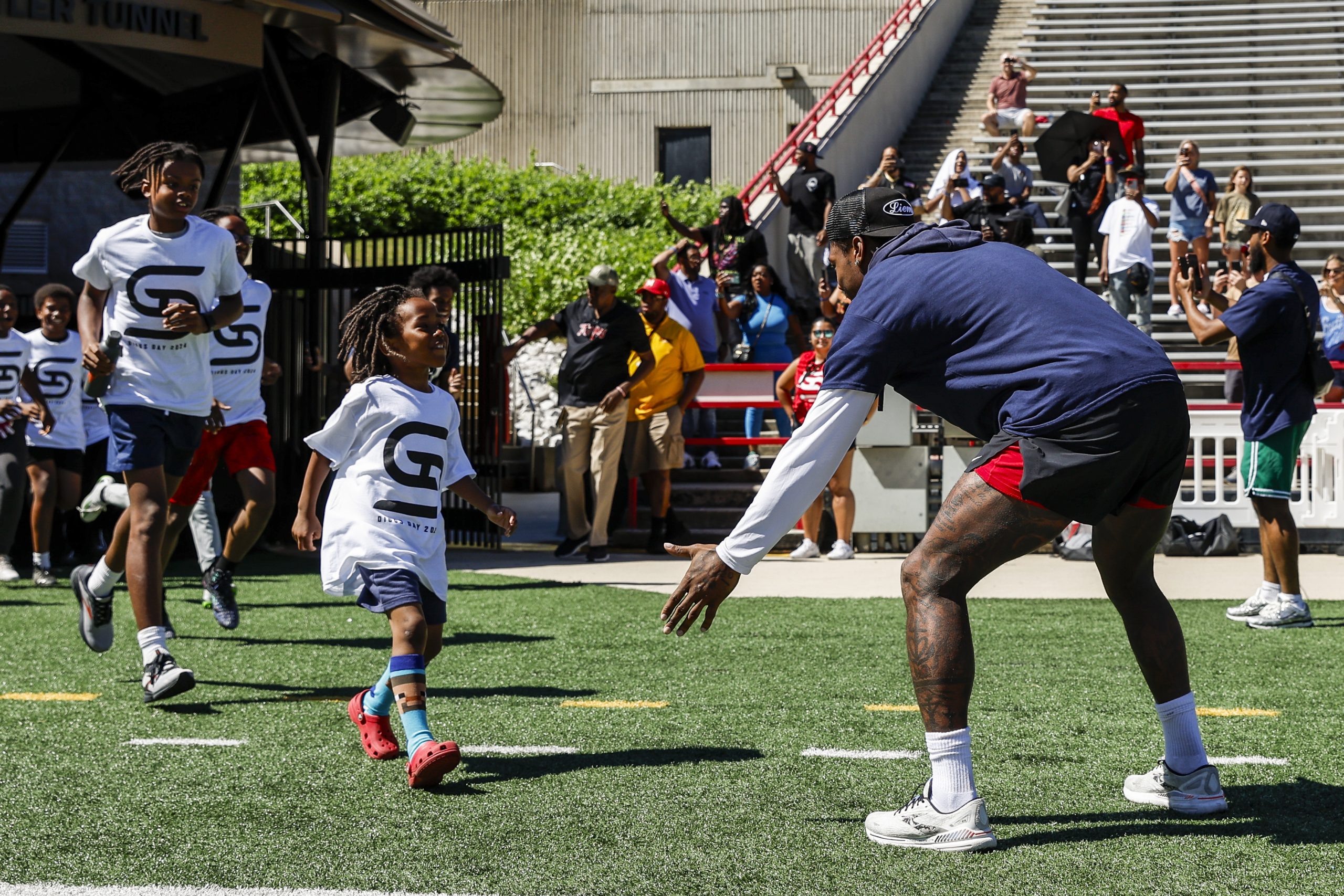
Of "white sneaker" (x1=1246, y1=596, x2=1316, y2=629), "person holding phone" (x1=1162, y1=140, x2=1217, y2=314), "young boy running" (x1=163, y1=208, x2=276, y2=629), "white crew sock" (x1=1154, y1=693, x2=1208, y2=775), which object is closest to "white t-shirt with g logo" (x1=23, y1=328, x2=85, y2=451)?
"young boy running" (x1=163, y1=208, x2=276, y2=629)

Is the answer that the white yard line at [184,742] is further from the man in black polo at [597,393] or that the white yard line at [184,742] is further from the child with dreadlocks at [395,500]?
the man in black polo at [597,393]

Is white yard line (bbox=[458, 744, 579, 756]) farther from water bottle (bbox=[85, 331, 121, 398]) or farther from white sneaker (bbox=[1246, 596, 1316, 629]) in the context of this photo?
white sneaker (bbox=[1246, 596, 1316, 629])

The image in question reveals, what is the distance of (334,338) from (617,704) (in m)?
7.60

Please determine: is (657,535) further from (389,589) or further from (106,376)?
(389,589)

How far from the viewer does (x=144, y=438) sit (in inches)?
237

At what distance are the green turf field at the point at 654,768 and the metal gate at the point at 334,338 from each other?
4785 millimetres

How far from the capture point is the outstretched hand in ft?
12.0

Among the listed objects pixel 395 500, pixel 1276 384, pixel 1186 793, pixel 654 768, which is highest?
pixel 1276 384

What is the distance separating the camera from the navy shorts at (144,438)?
19.7 ft

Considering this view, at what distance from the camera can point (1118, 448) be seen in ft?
12.3

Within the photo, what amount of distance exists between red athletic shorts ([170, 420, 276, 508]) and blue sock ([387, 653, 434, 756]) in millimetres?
3123

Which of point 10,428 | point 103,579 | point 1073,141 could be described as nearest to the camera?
point 103,579

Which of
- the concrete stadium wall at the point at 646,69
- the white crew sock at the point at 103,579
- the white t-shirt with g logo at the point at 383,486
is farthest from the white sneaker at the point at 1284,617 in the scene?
the concrete stadium wall at the point at 646,69

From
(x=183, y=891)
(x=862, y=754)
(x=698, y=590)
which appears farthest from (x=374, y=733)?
(x=698, y=590)
